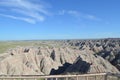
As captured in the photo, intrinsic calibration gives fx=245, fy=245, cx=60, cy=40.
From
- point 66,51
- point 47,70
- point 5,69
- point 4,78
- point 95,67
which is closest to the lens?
point 4,78

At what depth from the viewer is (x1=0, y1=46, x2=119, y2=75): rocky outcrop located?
42219 mm

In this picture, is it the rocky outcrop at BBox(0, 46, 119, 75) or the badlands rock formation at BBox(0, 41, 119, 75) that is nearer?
the badlands rock formation at BBox(0, 41, 119, 75)

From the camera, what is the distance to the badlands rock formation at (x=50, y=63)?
4169 centimetres

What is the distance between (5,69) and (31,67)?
557cm

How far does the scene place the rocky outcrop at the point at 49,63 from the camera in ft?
139

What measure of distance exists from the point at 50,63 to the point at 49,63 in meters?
0.24

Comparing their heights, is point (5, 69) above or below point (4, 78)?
below

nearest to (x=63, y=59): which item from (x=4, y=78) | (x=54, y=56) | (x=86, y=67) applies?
(x=54, y=56)

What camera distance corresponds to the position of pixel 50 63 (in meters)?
58.5

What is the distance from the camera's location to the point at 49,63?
58500 mm

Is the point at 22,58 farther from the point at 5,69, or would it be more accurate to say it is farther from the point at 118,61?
the point at 118,61

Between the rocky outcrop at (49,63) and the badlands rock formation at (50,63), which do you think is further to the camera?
the rocky outcrop at (49,63)

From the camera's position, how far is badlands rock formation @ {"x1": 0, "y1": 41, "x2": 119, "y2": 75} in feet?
137

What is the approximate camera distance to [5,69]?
158ft
